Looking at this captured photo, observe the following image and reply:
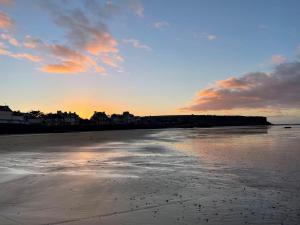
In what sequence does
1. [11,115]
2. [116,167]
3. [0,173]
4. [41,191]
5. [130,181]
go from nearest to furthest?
[41,191] → [130,181] → [0,173] → [116,167] → [11,115]

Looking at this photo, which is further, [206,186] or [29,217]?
[206,186]

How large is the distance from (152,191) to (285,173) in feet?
24.3

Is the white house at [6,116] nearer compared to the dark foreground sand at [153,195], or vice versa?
the dark foreground sand at [153,195]

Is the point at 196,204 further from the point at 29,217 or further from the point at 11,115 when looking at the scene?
the point at 11,115

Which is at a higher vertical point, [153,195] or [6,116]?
[6,116]

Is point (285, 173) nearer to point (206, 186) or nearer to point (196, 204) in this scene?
point (206, 186)

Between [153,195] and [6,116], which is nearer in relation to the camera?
[153,195]

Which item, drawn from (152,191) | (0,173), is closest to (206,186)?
(152,191)

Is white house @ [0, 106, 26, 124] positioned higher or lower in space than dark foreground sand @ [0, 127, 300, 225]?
higher

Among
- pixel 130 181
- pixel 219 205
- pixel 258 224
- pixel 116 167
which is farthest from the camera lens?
pixel 116 167

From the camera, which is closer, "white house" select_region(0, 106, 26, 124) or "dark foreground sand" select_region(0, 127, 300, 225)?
"dark foreground sand" select_region(0, 127, 300, 225)

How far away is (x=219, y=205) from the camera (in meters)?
11.2

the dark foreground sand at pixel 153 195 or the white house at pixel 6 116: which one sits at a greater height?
the white house at pixel 6 116

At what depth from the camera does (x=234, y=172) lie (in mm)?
18625
